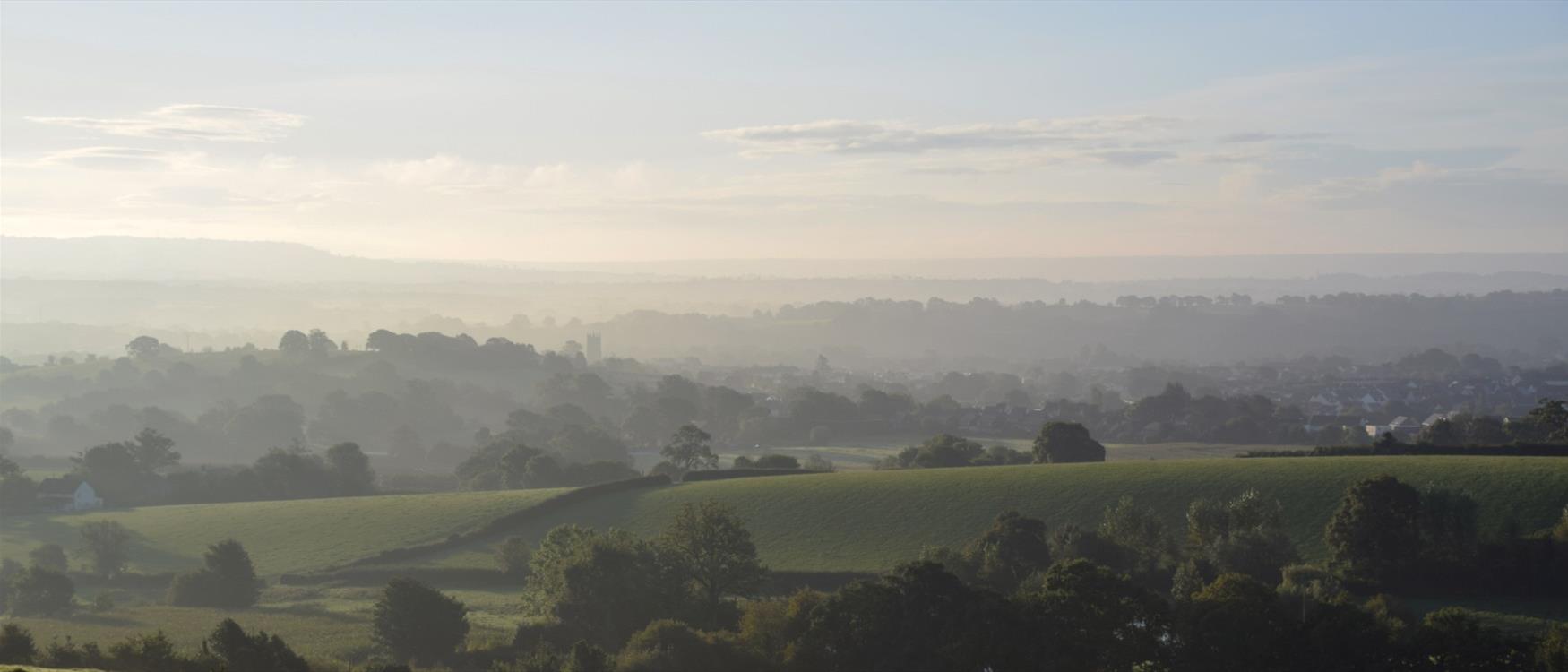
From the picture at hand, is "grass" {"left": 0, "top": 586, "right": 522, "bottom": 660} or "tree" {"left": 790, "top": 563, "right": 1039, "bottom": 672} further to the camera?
"grass" {"left": 0, "top": 586, "right": 522, "bottom": 660}

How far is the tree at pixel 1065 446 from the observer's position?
58.5 meters

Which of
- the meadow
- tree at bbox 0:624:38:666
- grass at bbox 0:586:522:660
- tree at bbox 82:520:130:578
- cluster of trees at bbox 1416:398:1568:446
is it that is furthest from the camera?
cluster of trees at bbox 1416:398:1568:446

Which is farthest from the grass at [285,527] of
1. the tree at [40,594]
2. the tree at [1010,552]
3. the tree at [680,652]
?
the tree at [680,652]

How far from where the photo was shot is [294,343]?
13500 centimetres

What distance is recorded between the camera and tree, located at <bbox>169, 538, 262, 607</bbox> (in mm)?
39062

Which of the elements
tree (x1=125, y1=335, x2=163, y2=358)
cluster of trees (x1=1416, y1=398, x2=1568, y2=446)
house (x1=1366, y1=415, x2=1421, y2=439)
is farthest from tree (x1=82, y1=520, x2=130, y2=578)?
tree (x1=125, y1=335, x2=163, y2=358)

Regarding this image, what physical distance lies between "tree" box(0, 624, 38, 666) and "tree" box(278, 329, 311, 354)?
377 feet

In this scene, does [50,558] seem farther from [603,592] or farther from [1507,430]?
[1507,430]

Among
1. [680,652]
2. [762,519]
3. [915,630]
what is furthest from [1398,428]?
[680,652]

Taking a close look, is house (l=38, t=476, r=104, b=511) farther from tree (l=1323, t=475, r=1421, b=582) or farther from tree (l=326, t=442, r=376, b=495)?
tree (l=1323, t=475, r=1421, b=582)

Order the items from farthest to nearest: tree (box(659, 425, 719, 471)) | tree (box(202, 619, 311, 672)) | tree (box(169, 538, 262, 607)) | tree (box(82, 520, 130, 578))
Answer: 1. tree (box(659, 425, 719, 471))
2. tree (box(82, 520, 130, 578))
3. tree (box(169, 538, 262, 607))
4. tree (box(202, 619, 311, 672))

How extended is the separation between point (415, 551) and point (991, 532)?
2076 centimetres

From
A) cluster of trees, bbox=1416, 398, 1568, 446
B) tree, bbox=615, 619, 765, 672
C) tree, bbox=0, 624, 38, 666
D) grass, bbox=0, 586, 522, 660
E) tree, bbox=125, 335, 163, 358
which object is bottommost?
grass, bbox=0, 586, 522, 660

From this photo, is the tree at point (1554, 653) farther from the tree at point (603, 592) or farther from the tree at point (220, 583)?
the tree at point (220, 583)
